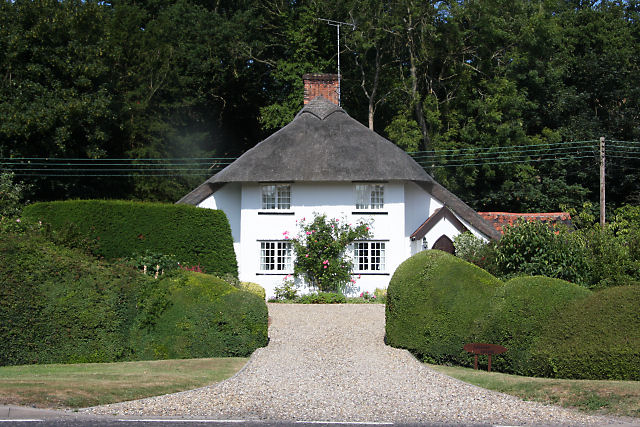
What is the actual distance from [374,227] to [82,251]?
1214cm

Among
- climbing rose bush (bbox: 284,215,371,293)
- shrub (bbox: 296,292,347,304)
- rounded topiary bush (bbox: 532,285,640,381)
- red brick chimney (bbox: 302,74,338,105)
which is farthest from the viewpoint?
red brick chimney (bbox: 302,74,338,105)

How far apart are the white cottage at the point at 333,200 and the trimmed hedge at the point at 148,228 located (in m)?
3.29

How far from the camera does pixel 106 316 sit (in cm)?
1540

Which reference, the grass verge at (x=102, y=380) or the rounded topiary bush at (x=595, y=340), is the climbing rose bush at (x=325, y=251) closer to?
the grass verge at (x=102, y=380)

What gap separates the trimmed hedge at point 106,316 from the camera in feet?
49.3

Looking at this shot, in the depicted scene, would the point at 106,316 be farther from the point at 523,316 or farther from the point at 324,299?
the point at 324,299

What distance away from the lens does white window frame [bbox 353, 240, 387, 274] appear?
27719mm

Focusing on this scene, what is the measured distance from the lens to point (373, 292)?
90.6ft

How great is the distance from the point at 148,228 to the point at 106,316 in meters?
7.41

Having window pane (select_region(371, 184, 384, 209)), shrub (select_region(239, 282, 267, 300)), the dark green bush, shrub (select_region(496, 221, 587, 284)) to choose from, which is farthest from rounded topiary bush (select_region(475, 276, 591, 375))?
window pane (select_region(371, 184, 384, 209))

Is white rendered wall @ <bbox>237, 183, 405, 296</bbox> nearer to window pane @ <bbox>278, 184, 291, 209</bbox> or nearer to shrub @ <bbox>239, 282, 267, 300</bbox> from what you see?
window pane @ <bbox>278, 184, 291, 209</bbox>

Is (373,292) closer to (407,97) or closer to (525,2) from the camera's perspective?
(407,97)

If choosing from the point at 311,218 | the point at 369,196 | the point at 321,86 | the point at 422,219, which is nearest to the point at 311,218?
the point at 311,218

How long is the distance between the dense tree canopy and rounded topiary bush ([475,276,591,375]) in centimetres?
2310
